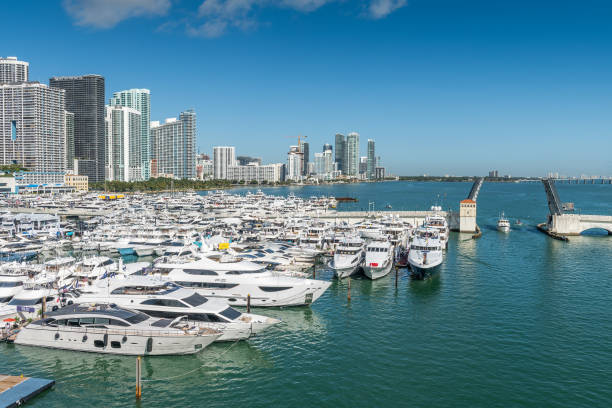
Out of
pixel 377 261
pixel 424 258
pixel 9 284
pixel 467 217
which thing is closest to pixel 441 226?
pixel 467 217

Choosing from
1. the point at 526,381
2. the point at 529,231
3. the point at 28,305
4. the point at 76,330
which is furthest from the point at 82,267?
the point at 529,231

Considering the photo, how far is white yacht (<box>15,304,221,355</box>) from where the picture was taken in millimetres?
23953

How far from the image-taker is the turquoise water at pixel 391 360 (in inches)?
827

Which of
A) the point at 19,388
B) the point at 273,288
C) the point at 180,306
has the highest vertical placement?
the point at 180,306

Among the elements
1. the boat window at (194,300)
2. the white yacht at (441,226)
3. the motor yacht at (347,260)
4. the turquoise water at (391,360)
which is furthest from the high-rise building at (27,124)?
the boat window at (194,300)

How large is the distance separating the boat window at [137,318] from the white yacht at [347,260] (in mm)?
20215

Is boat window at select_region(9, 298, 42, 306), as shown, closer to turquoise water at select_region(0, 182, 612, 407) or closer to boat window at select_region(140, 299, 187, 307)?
turquoise water at select_region(0, 182, 612, 407)

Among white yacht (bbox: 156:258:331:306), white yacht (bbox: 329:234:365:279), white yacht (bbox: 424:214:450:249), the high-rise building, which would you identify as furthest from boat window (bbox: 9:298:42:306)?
the high-rise building

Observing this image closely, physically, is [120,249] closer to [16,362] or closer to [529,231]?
[16,362]

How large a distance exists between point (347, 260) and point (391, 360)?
59.8ft

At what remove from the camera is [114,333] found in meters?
24.0

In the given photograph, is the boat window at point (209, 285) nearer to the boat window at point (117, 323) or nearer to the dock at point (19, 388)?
the boat window at point (117, 323)

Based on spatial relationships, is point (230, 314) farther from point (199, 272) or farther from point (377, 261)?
point (377, 261)

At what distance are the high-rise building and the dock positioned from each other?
185882 millimetres
